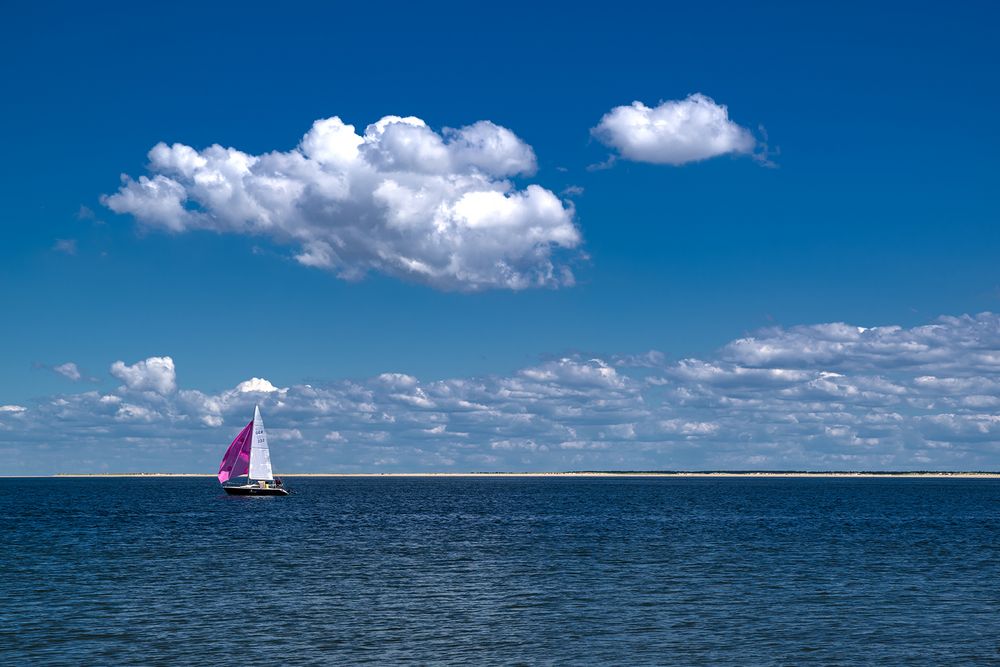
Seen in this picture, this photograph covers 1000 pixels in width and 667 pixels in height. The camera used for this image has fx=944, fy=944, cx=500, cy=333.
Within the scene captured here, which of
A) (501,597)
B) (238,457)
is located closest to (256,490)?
(238,457)

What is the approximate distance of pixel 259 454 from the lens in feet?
559

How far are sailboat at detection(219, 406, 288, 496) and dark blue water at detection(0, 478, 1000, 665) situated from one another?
208 feet

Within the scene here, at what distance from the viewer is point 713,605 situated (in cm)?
5188

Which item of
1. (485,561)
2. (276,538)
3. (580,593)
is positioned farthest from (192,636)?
(276,538)

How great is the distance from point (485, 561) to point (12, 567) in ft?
115

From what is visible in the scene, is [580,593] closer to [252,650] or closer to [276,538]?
[252,650]

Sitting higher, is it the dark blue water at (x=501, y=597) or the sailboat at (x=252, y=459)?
the sailboat at (x=252, y=459)

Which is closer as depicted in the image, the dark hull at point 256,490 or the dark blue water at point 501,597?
the dark blue water at point 501,597

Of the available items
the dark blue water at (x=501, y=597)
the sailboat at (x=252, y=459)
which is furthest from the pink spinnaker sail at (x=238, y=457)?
the dark blue water at (x=501, y=597)

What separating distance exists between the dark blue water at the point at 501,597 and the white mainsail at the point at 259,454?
63120 mm

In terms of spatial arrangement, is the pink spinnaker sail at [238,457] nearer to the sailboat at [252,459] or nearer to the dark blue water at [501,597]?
the sailboat at [252,459]

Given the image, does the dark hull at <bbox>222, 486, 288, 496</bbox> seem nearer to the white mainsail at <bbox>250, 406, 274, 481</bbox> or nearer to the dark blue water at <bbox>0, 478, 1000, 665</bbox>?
the white mainsail at <bbox>250, 406, 274, 481</bbox>

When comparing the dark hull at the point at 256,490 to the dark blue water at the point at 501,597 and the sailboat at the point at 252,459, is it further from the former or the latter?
the dark blue water at the point at 501,597

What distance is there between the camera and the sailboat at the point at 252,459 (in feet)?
552
